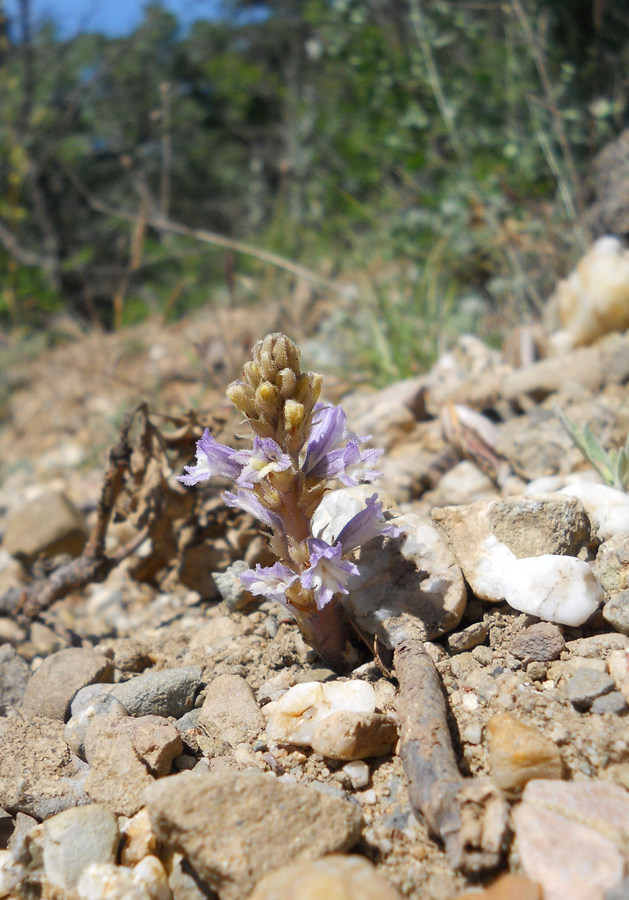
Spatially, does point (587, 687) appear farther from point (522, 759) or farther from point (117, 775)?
point (117, 775)

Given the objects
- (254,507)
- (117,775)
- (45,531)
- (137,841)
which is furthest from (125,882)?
(45,531)

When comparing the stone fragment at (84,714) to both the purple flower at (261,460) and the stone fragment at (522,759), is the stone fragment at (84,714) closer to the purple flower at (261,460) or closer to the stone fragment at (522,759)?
the purple flower at (261,460)

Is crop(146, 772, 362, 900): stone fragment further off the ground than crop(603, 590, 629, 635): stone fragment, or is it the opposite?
crop(146, 772, 362, 900): stone fragment

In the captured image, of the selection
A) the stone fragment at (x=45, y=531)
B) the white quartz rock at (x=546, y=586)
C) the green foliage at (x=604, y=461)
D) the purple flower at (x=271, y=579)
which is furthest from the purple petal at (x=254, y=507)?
the stone fragment at (x=45, y=531)

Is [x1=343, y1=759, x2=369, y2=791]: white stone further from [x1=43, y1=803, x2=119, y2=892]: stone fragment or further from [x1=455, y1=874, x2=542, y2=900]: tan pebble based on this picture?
[x1=43, y1=803, x2=119, y2=892]: stone fragment

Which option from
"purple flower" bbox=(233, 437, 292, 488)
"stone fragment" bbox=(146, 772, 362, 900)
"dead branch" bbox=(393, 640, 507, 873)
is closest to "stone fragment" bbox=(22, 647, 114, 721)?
"stone fragment" bbox=(146, 772, 362, 900)

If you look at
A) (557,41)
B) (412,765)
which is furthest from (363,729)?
(557,41)
